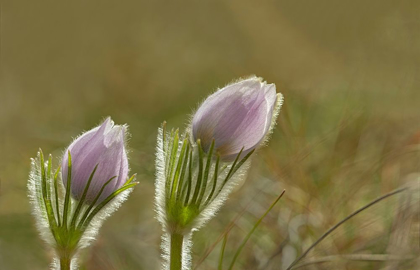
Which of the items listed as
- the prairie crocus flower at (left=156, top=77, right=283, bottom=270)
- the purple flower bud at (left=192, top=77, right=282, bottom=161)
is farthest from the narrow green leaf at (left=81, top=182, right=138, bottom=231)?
the purple flower bud at (left=192, top=77, right=282, bottom=161)

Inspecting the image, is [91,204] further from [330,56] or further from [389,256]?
[330,56]

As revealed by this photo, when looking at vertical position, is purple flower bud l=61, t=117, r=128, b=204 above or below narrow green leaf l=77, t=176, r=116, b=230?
above

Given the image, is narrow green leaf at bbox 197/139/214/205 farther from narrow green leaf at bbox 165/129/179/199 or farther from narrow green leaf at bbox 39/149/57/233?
narrow green leaf at bbox 39/149/57/233

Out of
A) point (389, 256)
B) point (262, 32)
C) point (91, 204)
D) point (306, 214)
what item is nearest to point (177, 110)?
point (262, 32)

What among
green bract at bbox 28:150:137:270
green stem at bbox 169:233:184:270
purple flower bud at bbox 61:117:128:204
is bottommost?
green stem at bbox 169:233:184:270

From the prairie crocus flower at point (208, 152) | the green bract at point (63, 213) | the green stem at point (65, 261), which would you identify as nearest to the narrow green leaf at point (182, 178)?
the prairie crocus flower at point (208, 152)

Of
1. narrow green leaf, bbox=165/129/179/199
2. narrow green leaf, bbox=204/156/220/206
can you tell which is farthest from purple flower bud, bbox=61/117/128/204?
narrow green leaf, bbox=204/156/220/206

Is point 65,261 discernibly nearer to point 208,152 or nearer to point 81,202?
point 81,202

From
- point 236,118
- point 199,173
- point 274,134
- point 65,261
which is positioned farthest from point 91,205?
point 274,134

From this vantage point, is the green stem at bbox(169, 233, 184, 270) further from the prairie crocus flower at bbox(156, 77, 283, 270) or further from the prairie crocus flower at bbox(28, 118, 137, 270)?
the prairie crocus flower at bbox(28, 118, 137, 270)
